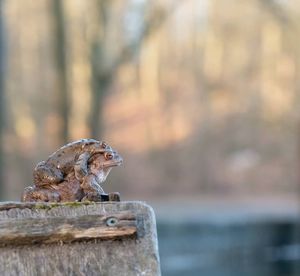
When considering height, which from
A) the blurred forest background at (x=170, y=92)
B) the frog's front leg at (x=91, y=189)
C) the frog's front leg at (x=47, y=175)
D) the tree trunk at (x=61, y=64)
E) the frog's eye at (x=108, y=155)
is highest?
the blurred forest background at (x=170, y=92)

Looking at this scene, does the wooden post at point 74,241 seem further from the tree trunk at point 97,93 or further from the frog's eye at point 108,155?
the tree trunk at point 97,93

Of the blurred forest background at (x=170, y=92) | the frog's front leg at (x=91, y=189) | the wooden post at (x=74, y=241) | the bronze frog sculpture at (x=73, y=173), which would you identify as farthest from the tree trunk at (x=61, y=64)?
the wooden post at (x=74, y=241)

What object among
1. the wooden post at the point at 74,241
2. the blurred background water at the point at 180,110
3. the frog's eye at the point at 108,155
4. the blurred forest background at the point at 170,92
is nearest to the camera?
the wooden post at the point at 74,241

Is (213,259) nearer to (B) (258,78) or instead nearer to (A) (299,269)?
(A) (299,269)

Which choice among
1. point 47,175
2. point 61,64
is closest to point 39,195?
point 47,175

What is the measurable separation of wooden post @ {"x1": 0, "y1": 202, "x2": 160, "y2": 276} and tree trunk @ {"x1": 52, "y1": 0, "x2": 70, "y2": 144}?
58.8 ft

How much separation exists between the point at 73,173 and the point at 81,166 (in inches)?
1.1

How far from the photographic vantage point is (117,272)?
1.82 meters

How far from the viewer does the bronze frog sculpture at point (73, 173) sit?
199 cm

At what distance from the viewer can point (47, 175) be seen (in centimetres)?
203

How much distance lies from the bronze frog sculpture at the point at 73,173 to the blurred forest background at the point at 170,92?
18445mm

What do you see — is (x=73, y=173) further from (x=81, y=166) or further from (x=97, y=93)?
(x=97, y=93)

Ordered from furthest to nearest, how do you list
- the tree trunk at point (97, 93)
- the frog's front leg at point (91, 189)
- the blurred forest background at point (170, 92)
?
the blurred forest background at point (170, 92) < the tree trunk at point (97, 93) < the frog's front leg at point (91, 189)

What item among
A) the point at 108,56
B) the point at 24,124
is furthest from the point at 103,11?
the point at 24,124
